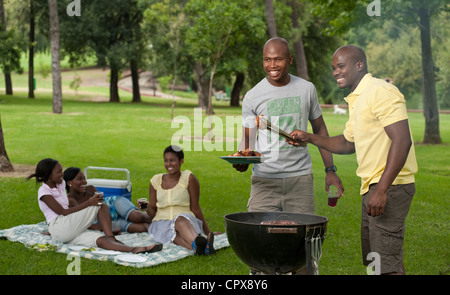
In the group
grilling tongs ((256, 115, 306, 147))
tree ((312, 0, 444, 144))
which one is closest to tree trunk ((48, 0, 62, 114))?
tree ((312, 0, 444, 144))

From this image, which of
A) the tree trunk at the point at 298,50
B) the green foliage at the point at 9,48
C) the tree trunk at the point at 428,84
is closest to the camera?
the tree trunk at the point at 428,84

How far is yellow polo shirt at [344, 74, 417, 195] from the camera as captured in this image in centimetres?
358

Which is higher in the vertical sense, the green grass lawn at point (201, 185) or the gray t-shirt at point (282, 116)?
the gray t-shirt at point (282, 116)

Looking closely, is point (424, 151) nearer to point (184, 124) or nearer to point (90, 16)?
point (184, 124)

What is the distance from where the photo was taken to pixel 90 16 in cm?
3822

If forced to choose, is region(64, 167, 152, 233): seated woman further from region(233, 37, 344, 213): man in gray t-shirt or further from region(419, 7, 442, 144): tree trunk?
region(419, 7, 442, 144): tree trunk

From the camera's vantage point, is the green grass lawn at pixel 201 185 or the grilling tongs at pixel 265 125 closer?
the grilling tongs at pixel 265 125

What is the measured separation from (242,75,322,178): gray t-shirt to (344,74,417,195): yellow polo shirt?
0.60m

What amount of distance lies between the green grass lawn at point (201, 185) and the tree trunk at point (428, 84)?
57 cm

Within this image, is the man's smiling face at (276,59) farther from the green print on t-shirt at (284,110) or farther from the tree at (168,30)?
the tree at (168,30)

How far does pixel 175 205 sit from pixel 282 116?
2.69m

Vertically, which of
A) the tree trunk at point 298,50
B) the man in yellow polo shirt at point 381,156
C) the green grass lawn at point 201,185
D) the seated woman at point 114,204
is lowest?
the green grass lawn at point 201,185

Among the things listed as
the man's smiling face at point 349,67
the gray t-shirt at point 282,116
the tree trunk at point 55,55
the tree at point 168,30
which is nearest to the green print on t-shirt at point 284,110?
the gray t-shirt at point 282,116

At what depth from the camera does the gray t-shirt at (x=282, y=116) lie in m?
4.37
